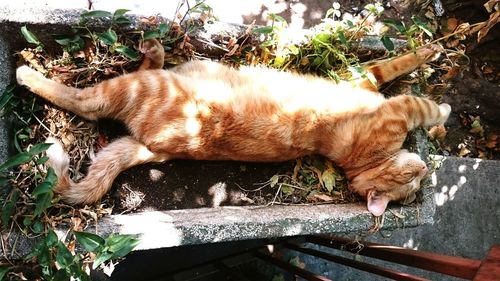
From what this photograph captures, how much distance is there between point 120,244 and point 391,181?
185cm

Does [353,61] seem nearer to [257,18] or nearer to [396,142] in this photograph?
[396,142]

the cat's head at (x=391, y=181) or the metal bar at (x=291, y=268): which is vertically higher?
the cat's head at (x=391, y=181)

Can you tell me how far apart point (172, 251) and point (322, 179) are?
1.55 metres

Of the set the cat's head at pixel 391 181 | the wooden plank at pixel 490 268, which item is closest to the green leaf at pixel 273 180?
the cat's head at pixel 391 181

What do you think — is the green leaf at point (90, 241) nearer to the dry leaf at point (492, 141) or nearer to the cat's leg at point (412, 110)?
the cat's leg at point (412, 110)

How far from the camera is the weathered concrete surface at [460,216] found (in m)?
4.62

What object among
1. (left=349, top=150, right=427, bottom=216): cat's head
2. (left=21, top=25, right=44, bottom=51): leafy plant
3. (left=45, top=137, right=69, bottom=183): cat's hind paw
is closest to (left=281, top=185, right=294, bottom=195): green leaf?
(left=349, top=150, right=427, bottom=216): cat's head

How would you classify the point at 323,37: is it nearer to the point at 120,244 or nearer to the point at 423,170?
the point at 423,170

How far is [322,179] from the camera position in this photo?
3.41m

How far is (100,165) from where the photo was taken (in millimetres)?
2836

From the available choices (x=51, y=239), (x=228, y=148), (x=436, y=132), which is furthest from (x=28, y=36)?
(x=436, y=132)

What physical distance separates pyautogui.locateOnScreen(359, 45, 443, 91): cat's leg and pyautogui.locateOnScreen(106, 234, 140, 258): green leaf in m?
1.93

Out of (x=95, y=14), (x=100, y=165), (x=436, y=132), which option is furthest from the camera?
(x=436, y=132)

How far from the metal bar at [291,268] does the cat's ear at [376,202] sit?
59 cm
